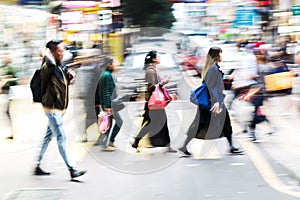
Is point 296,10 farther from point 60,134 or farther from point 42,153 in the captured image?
point 60,134

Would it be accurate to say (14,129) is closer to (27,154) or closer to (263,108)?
(27,154)

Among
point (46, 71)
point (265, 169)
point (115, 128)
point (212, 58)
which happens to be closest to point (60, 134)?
point (46, 71)

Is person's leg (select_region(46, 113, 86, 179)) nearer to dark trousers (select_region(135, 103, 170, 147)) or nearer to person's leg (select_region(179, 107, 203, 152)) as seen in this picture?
dark trousers (select_region(135, 103, 170, 147))

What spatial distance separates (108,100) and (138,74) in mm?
3154

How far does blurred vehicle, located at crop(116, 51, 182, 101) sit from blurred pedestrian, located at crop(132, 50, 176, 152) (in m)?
0.56

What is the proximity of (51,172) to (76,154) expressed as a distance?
1.09m

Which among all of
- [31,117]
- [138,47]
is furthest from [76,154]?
[138,47]

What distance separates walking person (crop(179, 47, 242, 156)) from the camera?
7.42 metres

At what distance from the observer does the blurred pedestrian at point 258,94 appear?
28.5ft

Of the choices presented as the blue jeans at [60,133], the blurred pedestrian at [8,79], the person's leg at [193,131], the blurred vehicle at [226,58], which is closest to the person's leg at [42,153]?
the blue jeans at [60,133]

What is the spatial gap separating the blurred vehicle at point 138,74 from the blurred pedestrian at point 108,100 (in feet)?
1.79

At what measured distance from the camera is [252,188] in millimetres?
5957

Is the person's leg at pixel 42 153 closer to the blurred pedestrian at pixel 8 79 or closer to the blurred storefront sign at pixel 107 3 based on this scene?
the blurred pedestrian at pixel 8 79

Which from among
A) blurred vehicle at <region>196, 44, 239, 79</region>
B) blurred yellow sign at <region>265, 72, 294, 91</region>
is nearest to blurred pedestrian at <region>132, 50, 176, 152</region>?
blurred yellow sign at <region>265, 72, 294, 91</region>
